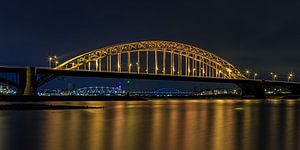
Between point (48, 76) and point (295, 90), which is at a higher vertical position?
point (48, 76)

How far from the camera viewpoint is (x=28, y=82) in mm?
75188

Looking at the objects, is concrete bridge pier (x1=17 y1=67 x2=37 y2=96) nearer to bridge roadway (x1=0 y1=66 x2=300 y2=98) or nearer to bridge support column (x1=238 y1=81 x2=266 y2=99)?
bridge roadway (x1=0 y1=66 x2=300 y2=98)

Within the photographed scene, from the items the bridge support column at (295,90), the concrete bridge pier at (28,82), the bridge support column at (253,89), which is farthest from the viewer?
the bridge support column at (295,90)

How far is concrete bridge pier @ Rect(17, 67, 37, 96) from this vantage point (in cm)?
7494

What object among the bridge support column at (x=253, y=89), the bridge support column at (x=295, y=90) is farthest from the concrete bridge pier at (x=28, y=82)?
the bridge support column at (x=295, y=90)

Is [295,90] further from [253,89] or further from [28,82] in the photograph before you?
[28,82]

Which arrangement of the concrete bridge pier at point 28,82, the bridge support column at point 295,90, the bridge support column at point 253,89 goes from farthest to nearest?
the bridge support column at point 295,90
the bridge support column at point 253,89
the concrete bridge pier at point 28,82

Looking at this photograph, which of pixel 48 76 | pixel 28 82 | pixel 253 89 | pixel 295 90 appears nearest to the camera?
pixel 28 82

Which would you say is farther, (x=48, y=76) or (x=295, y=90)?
(x=295, y=90)

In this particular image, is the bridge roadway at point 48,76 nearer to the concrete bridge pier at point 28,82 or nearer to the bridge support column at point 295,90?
the concrete bridge pier at point 28,82

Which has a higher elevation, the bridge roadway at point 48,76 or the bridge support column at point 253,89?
the bridge roadway at point 48,76

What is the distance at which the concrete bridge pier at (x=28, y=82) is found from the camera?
74.9 m

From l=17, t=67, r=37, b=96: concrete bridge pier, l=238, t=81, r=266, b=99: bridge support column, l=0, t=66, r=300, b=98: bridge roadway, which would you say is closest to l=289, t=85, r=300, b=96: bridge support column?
l=238, t=81, r=266, b=99: bridge support column

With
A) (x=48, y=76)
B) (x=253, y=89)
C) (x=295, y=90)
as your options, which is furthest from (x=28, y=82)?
(x=295, y=90)
